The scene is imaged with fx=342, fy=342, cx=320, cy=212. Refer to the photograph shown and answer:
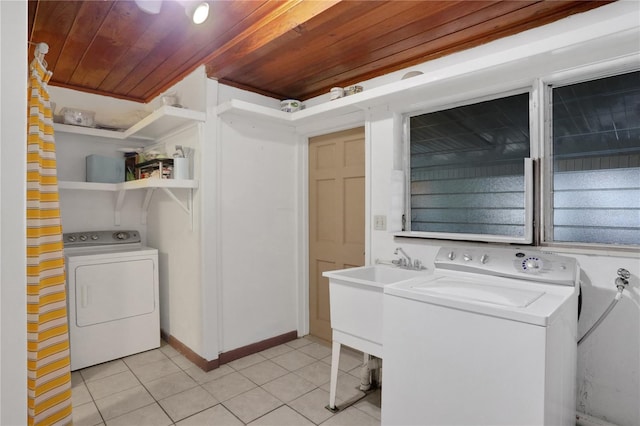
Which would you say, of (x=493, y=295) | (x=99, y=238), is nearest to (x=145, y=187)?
(x=99, y=238)

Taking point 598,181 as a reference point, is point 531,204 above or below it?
below

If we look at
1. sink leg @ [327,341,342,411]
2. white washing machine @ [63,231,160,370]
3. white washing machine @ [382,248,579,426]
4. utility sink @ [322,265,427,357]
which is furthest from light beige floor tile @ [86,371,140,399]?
white washing machine @ [382,248,579,426]

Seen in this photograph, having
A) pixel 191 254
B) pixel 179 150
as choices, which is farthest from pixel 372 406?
pixel 179 150

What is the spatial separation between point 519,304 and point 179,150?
2.53 m

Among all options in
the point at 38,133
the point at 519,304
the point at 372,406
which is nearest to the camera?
the point at 519,304

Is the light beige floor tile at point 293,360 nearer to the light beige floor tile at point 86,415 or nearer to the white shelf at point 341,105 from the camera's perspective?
the light beige floor tile at point 86,415

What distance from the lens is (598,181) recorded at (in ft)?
Result: 5.91

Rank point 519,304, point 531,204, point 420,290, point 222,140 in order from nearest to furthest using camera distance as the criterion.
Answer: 1. point 519,304
2. point 420,290
3. point 531,204
4. point 222,140

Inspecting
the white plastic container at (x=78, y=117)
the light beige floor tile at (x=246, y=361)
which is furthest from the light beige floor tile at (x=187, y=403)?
the white plastic container at (x=78, y=117)

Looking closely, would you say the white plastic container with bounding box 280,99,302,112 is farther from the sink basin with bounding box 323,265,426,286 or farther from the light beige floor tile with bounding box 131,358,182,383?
the light beige floor tile with bounding box 131,358,182,383

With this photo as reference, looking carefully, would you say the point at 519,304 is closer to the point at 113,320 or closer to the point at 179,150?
the point at 179,150

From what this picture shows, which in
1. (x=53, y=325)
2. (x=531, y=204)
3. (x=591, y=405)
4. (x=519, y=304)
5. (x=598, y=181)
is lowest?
(x=591, y=405)

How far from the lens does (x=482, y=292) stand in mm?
1522

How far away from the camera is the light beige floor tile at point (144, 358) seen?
2.76 m
